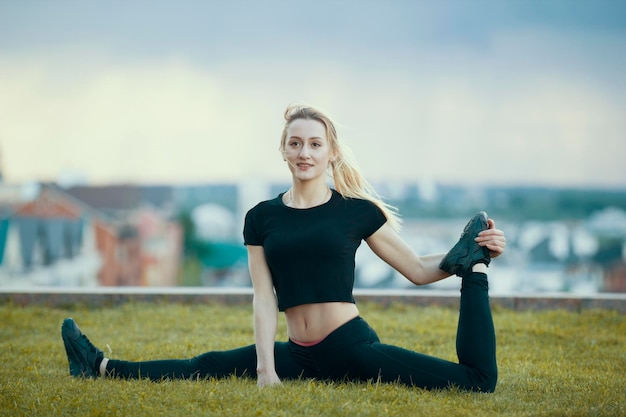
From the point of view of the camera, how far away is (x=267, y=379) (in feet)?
12.3

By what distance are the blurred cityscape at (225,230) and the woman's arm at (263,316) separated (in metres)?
32.7

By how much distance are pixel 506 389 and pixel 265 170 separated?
4117 cm

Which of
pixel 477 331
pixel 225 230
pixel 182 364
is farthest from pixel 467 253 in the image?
pixel 225 230

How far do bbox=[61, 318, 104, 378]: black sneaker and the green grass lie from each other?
70 mm

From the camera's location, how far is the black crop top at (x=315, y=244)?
12.3 ft

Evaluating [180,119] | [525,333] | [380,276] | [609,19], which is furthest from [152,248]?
[525,333]

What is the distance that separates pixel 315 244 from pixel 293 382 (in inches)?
23.5

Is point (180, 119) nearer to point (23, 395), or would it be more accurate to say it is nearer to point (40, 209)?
point (40, 209)

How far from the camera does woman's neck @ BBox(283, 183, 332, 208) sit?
389 cm

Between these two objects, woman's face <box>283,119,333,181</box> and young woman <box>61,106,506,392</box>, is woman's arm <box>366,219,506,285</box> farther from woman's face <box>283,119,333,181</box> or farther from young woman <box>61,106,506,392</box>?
woman's face <box>283,119,333,181</box>

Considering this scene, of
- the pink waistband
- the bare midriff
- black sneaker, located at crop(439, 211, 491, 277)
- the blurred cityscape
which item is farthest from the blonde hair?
the blurred cityscape

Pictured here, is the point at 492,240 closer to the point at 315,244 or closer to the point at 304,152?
the point at 315,244

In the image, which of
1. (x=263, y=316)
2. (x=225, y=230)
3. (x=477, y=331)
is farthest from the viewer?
(x=225, y=230)

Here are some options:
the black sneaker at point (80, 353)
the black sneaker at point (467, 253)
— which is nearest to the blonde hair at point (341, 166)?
the black sneaker at point (467, 253)
